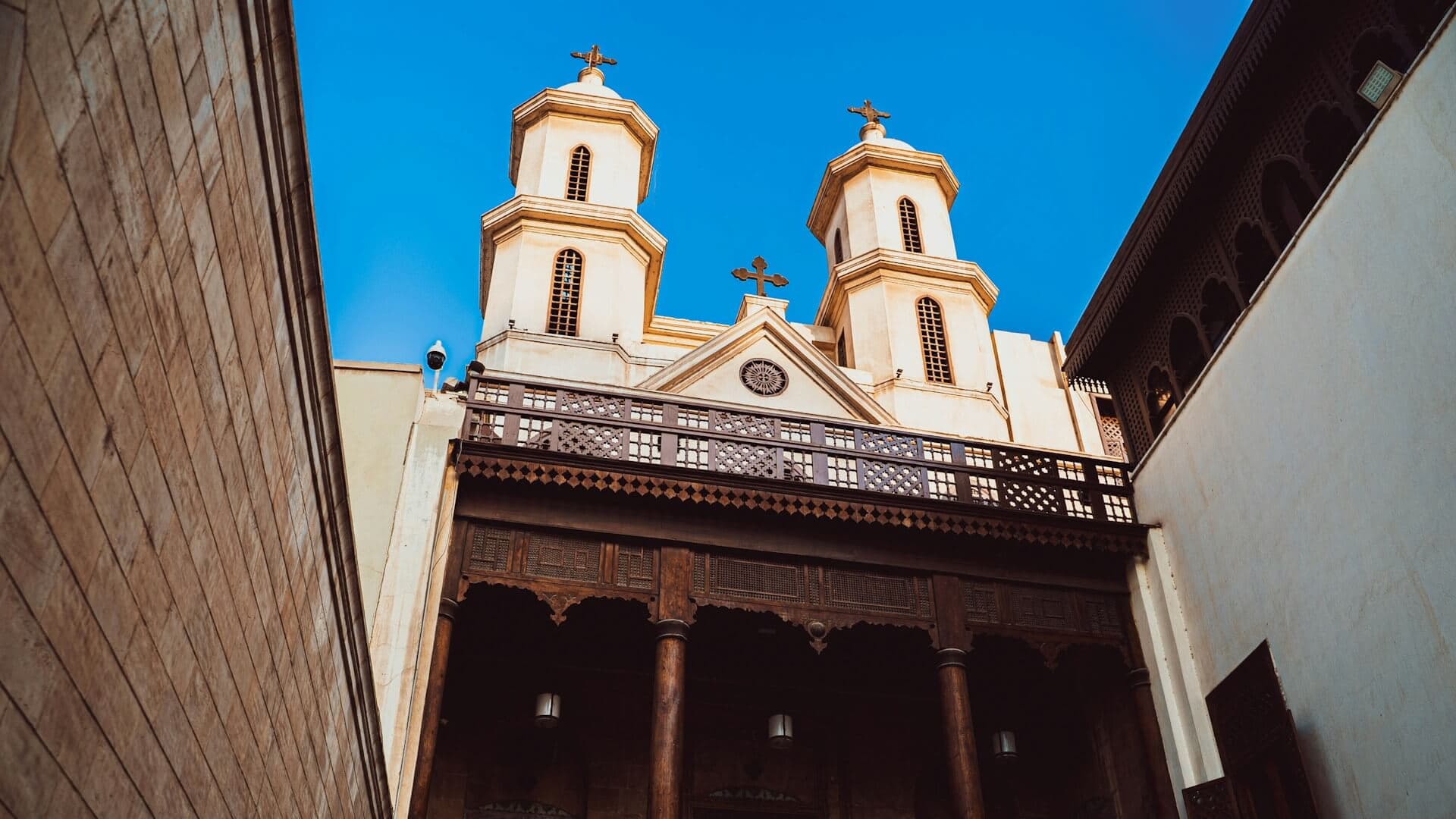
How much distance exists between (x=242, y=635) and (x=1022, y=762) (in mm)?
11506

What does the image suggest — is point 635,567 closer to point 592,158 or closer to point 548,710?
point 548,710

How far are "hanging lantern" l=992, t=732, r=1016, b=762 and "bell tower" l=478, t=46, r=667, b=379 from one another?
9.08 m

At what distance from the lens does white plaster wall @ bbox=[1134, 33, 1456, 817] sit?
859cm

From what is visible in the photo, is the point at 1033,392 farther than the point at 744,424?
Yes

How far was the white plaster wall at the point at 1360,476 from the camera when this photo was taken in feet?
28.2

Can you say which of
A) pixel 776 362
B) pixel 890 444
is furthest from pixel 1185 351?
pixel 776 362

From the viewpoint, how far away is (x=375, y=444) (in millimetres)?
11812

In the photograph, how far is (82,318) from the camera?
3.10 metres

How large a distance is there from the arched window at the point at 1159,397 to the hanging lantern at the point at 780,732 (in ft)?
16.7

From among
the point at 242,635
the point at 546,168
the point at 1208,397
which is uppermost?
the point at 546,168

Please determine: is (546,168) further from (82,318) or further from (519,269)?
(82,318)

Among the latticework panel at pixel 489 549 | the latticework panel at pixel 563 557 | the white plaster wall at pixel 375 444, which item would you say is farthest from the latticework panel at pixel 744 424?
the white plaster wall at pixel 375 444

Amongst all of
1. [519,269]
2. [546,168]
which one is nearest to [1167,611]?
[519,269]

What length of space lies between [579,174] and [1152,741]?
49.1 feet
